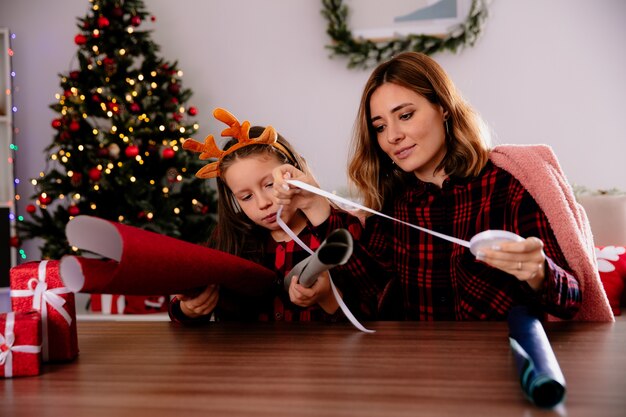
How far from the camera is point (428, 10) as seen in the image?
3.59 m

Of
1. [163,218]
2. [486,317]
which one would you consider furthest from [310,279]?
[163,218]

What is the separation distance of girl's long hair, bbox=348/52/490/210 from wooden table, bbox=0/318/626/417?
1.72 ft

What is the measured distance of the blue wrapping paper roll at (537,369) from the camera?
53 cm

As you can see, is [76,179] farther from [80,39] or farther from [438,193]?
[438,193]

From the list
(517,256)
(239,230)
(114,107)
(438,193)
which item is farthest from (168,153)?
(517,256)

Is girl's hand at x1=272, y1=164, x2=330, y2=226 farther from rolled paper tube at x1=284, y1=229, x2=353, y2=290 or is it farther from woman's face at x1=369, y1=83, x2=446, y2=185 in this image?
rolled paper tube at x1=284, y1=229, x2=353, y2=290

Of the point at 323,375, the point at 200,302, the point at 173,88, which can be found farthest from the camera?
the point at 173,88

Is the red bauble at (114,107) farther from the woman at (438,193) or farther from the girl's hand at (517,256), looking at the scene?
the girl's hand at (517,256)

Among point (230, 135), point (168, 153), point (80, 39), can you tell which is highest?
point (80, 39)

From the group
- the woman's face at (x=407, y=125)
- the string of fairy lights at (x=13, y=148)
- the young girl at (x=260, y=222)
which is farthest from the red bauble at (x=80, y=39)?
the woman's face at (x=407, y=125)

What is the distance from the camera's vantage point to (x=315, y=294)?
108 cm

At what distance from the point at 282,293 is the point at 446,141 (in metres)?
0.52

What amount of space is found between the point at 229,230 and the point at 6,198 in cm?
309

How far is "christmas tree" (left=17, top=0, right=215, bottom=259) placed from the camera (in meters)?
3.29
